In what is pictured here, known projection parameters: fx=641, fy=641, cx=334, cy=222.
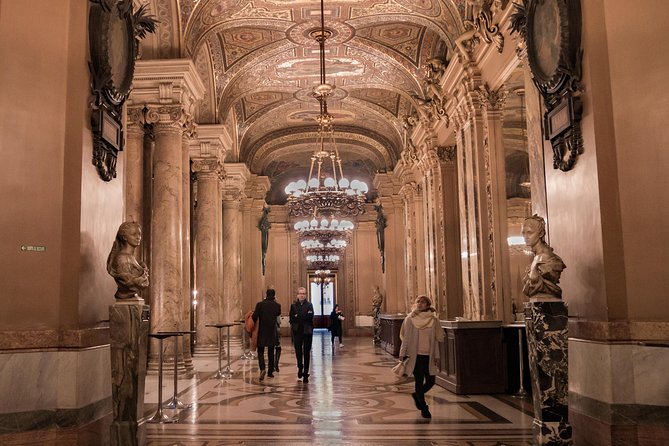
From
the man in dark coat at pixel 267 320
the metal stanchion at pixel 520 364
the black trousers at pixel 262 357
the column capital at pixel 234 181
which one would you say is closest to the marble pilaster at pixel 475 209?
the metal stanchion at pixel 520 364

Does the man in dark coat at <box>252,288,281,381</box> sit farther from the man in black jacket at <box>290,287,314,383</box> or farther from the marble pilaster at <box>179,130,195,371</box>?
the marble pilaster at <box>179,130,195,371</box>

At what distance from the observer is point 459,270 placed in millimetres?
14398

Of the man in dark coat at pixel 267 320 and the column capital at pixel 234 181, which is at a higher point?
the column capital at pixel 234 181

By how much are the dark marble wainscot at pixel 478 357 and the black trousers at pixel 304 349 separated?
2646mm

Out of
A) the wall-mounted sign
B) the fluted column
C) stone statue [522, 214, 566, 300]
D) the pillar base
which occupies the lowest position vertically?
the pillar base

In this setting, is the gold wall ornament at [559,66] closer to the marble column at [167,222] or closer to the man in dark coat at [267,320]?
the man in dark coat at [267,320]

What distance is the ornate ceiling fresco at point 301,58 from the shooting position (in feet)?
40.2

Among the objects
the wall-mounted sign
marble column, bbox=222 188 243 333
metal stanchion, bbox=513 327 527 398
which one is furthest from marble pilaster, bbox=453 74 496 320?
marble column, bbox=222 188 243 333

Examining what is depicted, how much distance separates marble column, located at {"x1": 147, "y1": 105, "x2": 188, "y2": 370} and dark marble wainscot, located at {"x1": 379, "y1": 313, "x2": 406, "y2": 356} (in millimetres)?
5886

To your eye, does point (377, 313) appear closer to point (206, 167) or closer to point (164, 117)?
point (206, 167)

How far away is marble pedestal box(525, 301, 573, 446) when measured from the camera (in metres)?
5.17

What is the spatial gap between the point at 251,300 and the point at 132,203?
12.6 m

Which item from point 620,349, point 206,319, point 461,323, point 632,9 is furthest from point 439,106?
point 620,349

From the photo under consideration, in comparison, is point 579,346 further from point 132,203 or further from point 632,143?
point 132,203
